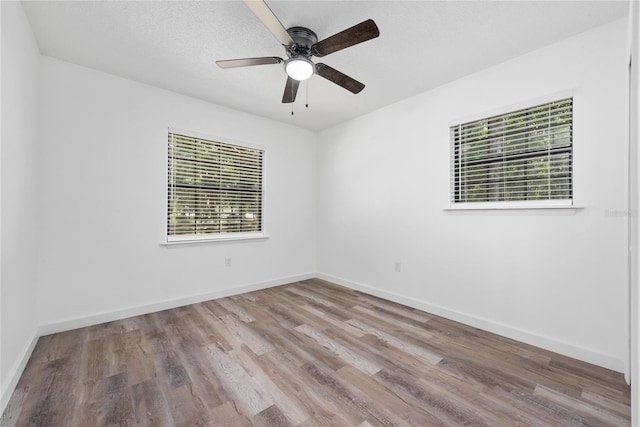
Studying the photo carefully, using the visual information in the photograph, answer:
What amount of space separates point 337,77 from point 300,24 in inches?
19.3

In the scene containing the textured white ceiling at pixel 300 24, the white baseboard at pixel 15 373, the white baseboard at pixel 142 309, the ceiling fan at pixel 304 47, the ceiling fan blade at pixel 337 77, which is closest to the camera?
the white baseboard at pixel 15 373

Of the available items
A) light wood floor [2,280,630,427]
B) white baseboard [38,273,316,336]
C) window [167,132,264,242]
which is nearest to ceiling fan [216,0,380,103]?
window [167,132,264,242]

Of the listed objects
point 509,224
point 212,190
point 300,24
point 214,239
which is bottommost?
point 214,239

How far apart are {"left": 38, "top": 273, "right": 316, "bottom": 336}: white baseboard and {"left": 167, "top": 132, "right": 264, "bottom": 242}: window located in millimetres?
761

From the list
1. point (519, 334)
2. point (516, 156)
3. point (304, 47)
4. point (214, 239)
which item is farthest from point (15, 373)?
point (516, 156)

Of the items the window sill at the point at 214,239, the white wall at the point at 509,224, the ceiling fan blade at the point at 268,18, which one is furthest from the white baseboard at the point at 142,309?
the ceiling fan blade at the point at 268,18

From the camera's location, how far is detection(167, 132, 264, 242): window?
3479 mm

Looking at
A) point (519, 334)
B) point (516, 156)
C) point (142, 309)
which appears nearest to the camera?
point (519, 334)

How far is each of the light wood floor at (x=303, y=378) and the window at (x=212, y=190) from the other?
1.25 metres

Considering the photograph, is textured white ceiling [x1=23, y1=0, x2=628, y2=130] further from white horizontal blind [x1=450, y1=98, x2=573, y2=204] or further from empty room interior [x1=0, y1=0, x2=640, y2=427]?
white horizontal blind [x1=450, y1=98, x2=573, y2=204]

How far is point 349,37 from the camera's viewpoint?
6.13 ft

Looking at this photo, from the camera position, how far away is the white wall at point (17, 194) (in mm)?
1742

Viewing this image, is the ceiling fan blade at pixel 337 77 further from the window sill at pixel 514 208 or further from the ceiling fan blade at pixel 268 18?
the window sill at pixel 514 208

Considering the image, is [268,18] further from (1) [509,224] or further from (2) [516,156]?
(1) [509,224]
